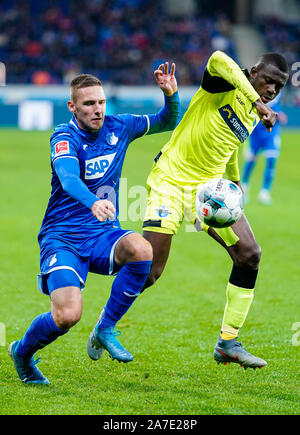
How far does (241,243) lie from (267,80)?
121 cm

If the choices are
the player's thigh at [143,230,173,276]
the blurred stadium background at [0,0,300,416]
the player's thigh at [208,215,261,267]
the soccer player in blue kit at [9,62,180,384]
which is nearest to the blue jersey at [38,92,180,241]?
the soccer player in blue kit at [9,62,180,384]

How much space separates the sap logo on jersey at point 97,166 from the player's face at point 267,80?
1.24 meters

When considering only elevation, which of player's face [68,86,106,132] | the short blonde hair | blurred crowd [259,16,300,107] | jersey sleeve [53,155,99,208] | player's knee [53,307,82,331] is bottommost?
player's knee [53,307,82,331]

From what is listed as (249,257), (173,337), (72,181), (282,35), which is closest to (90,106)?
(72,181)

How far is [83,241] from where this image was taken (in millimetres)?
4691

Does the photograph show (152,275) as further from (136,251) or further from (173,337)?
(173,337)

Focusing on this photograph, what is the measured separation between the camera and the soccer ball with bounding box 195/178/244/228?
478 cm

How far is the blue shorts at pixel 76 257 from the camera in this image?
14.7 ft

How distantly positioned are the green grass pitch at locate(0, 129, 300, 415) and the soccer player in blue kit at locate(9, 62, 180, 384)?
0.31 metres

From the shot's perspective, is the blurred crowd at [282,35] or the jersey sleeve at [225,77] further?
the blurred crowd at [282,35]

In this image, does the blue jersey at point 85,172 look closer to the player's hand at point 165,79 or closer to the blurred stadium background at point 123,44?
the player's hand at point 165,79

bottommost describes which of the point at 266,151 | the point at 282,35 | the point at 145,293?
the point at 145,293

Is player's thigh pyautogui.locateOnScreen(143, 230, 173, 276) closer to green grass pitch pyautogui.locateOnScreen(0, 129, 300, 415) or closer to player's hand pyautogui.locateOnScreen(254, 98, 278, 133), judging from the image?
green grass pitch pyautogui.locateOnScreen(0, 129, 300, 415)

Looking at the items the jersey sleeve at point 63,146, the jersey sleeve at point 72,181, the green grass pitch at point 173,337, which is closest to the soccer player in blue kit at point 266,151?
the green grass pitch at point 173,337
